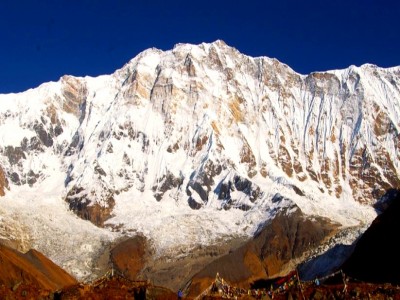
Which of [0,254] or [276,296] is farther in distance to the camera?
[0,254]

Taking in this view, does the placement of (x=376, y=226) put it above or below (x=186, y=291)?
above

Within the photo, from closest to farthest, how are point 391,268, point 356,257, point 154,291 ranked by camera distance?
point 154,291
point 391,268
point 356,257

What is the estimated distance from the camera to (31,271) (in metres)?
150

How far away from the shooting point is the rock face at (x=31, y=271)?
13062 centimetres

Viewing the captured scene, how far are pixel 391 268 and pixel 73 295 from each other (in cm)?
7504

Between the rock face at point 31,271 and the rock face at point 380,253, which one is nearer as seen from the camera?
the rock face at point 380,253

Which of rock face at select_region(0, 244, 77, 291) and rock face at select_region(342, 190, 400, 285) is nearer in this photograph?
rock face at select_region(342, 190, 400, 285)

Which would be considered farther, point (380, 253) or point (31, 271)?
point (31, 271)

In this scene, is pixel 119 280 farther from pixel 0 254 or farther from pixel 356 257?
pixel 356 257

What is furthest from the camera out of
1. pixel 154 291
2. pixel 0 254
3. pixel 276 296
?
pixel 0 254

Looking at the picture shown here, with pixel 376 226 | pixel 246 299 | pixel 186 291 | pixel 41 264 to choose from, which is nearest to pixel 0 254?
pixel 41 264

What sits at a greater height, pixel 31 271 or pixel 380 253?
pixel 380 253

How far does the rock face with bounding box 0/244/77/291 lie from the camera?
130625 mm

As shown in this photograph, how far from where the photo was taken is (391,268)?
12112cm
